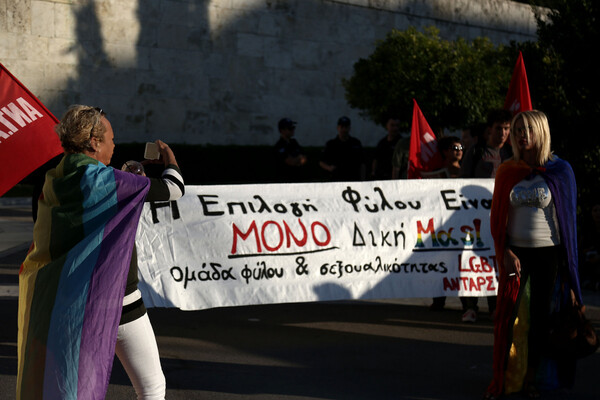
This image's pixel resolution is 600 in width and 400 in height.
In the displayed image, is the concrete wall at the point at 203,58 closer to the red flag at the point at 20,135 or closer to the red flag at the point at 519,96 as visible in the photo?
the red flag at the point at 519,96

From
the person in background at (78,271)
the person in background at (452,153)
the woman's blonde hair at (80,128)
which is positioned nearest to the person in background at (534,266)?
the person in background at (78,271)

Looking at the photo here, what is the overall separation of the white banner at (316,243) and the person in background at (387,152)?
3.20 m

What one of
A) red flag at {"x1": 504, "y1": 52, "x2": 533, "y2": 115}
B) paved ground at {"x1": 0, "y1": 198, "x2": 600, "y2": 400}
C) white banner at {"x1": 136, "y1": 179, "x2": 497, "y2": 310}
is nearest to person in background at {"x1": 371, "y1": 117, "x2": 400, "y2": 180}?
red flag at {"x1": 504, "y1": 52, "x2": 533, "y2": 115}

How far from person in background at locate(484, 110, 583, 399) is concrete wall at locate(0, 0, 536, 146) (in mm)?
18872

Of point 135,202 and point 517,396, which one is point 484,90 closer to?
point 517,396

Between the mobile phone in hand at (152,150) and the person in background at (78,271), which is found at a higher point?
the mobile phone in hand at (152,150)

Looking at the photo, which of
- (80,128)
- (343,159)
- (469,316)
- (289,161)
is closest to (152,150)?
(80,128)

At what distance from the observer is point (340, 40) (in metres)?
27.8

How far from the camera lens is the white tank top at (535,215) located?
544cm

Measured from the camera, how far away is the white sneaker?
7840 mm

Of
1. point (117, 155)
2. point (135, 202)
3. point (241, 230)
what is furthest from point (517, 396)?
point (117, 155)

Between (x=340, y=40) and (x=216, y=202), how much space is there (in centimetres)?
2152

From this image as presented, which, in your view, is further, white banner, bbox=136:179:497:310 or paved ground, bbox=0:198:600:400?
white banner, bbox=136:179:497:310

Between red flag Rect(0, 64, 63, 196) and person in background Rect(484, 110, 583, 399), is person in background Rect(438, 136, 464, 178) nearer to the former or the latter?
person in background Rect(484, 110, 583, 399)
